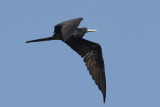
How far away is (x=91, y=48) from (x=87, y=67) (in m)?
0.80

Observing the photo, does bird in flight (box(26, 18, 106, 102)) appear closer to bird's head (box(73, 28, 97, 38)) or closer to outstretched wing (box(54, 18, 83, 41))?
bird's head (box(73, 28, 97, 38))

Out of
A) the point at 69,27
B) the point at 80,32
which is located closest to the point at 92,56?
the point at 80,32

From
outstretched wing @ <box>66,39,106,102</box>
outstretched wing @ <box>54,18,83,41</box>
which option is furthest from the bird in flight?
outstretched wing @ <box>54,18,83,41</box>

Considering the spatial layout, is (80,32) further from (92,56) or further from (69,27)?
(69,27)

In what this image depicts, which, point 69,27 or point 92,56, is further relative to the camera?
point 92,56

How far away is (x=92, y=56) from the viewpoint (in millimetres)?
17547

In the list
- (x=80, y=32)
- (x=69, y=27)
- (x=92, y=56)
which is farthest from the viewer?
(x=92, y=56)

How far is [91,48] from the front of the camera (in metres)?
17.5

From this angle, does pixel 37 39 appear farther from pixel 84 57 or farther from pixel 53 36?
pixel 84 57

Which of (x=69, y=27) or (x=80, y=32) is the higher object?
(x=80, y=32)

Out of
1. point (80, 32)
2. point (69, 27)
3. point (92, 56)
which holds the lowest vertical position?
point (69, 27)

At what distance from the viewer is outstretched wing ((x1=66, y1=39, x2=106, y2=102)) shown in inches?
680

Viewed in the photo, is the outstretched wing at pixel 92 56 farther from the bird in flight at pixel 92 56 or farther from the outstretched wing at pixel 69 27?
the outstretched wing at pixel 69 27

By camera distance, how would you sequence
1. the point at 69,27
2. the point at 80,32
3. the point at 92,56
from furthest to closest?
the point at 92,56 → the point at 80,32 → the point at 69,27
